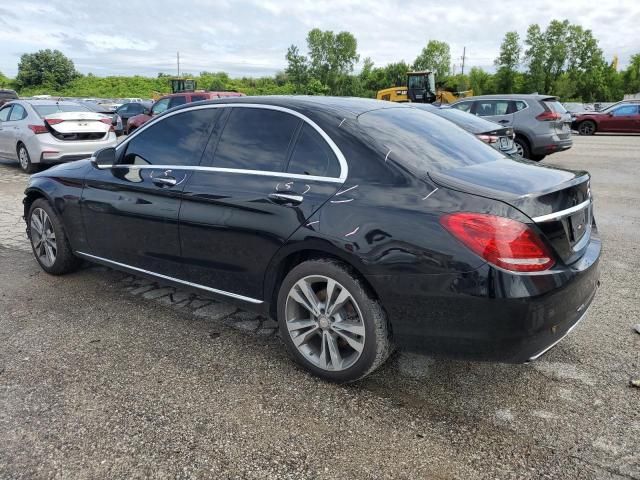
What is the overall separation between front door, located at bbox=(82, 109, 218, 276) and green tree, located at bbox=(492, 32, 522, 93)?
78.0 meters

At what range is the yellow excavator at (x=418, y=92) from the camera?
27.0 m

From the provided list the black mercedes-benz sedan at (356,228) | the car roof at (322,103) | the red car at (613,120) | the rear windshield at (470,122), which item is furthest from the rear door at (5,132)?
the red car at (613,120)

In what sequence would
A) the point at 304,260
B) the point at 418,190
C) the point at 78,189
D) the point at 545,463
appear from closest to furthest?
the point at 545,463, the point at 418,190, the point at 304,260, the point at 78,189

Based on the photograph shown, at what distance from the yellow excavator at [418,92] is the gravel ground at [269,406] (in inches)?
953

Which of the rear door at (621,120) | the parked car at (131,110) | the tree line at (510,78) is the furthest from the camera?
the tree line at (510,78)

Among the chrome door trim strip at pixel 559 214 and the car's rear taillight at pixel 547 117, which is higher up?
the car's rear taillight at pixel 547 117

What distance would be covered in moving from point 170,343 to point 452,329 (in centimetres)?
194

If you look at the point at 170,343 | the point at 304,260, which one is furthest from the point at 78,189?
the point at 304,260

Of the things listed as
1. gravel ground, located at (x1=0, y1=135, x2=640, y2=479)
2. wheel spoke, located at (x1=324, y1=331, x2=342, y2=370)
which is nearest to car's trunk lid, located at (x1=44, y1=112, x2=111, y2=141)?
gravel ground, located at (x1=0, y1=135, x2=640, y2=479)

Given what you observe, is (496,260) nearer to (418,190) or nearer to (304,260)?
(418,190)

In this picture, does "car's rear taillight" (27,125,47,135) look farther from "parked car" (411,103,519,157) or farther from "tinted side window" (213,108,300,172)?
A: "tinted side window" (213,108,300,172)

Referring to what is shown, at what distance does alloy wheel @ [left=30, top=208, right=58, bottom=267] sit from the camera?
4.82 meters

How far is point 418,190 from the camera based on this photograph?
2691 millimetres

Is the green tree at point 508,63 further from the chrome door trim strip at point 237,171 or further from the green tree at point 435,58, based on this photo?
the chrome door trim strip at point 237,171
